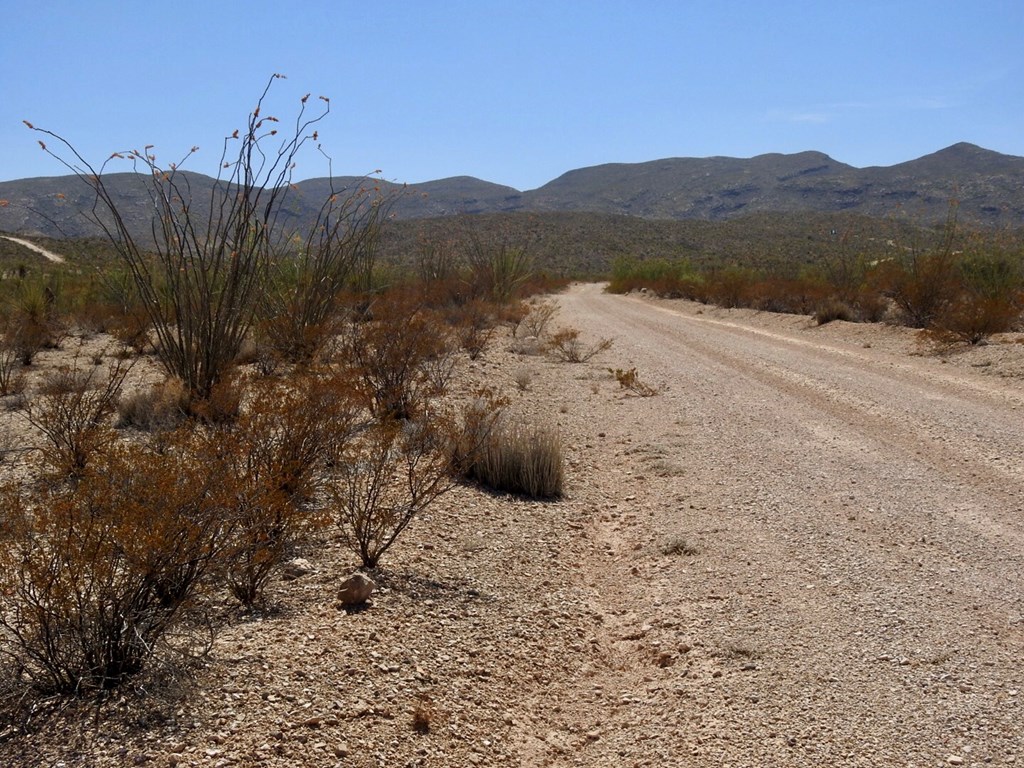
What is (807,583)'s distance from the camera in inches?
233

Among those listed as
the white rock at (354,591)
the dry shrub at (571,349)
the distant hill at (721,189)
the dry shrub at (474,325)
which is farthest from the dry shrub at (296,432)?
the distant hill at (721,189)

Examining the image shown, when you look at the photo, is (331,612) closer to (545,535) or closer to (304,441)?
(304,441)

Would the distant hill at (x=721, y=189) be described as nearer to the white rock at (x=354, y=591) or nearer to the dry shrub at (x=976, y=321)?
the dry shrub at (x=976, y=321)

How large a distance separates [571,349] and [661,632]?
13.8 metres

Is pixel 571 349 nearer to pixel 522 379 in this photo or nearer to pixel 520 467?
pixel 522 379

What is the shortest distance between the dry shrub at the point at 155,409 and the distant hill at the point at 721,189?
A: 78022 millimetres

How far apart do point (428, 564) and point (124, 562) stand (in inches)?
97.6

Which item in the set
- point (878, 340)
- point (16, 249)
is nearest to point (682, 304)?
point (878, 340)

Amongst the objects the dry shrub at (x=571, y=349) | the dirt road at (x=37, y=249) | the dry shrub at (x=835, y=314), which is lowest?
the dry shrub at (x=571, y=349)

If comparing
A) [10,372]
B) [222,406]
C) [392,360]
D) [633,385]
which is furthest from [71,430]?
[633,385]

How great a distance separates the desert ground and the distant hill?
81.6 metres

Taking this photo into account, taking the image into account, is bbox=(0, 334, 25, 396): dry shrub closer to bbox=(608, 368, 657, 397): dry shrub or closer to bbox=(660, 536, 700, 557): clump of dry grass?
bbox=(608, 368, 657, 397): dry shrub

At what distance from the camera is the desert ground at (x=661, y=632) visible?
3986 millimetres

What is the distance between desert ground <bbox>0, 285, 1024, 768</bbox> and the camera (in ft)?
13.1
